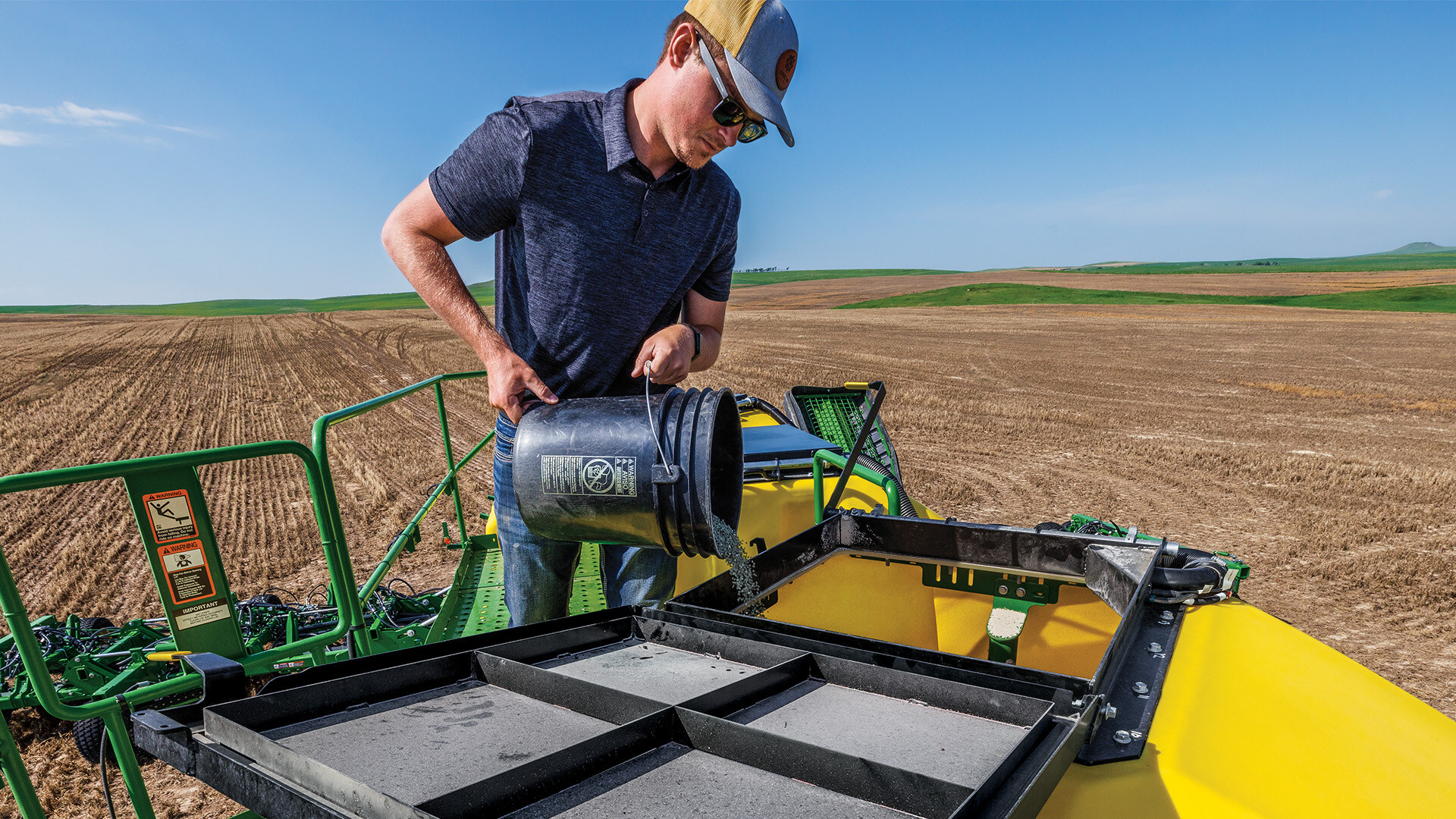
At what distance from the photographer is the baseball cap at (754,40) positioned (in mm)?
1718

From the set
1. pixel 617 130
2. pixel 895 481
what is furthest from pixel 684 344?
pixel 895 481

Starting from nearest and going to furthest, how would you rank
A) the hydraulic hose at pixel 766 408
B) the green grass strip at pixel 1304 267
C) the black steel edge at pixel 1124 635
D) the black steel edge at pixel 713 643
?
the black steel edge at pixel 1124 635
the black steel edge at pixel 713 643
the hydraulic hose at pixel 766 408
the green grass strip at pixel 1304 267

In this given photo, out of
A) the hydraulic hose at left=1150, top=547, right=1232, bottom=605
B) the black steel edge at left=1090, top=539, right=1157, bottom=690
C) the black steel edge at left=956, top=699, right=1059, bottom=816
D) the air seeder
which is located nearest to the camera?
the black steel edge at left=956, top=699, right=1059, bottom=816

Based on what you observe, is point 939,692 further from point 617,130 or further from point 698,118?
point 617,130

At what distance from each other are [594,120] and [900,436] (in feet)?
26.7

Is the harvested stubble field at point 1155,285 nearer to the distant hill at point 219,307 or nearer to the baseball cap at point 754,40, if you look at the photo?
the distant hill at point 219,307

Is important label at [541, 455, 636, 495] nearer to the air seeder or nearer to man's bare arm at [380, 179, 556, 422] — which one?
the air seeder

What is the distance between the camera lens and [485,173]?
199 cm

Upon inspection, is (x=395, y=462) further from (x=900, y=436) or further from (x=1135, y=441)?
(x=1135, y=441)

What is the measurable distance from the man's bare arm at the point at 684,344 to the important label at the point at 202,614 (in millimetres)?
1471

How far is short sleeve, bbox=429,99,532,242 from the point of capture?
1.98 metres

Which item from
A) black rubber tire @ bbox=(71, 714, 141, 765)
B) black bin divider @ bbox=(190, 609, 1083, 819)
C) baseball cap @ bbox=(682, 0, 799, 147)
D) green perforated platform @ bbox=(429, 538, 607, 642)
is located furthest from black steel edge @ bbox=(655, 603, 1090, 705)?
black rubber tire @ bbox=(71, 714, 141, 765)

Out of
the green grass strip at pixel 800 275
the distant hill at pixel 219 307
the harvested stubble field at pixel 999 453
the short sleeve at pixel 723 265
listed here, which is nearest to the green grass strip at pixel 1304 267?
the green grass strip at pixel 800 275

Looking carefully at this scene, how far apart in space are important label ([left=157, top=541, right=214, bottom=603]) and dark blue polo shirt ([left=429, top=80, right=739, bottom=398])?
3.66ft
